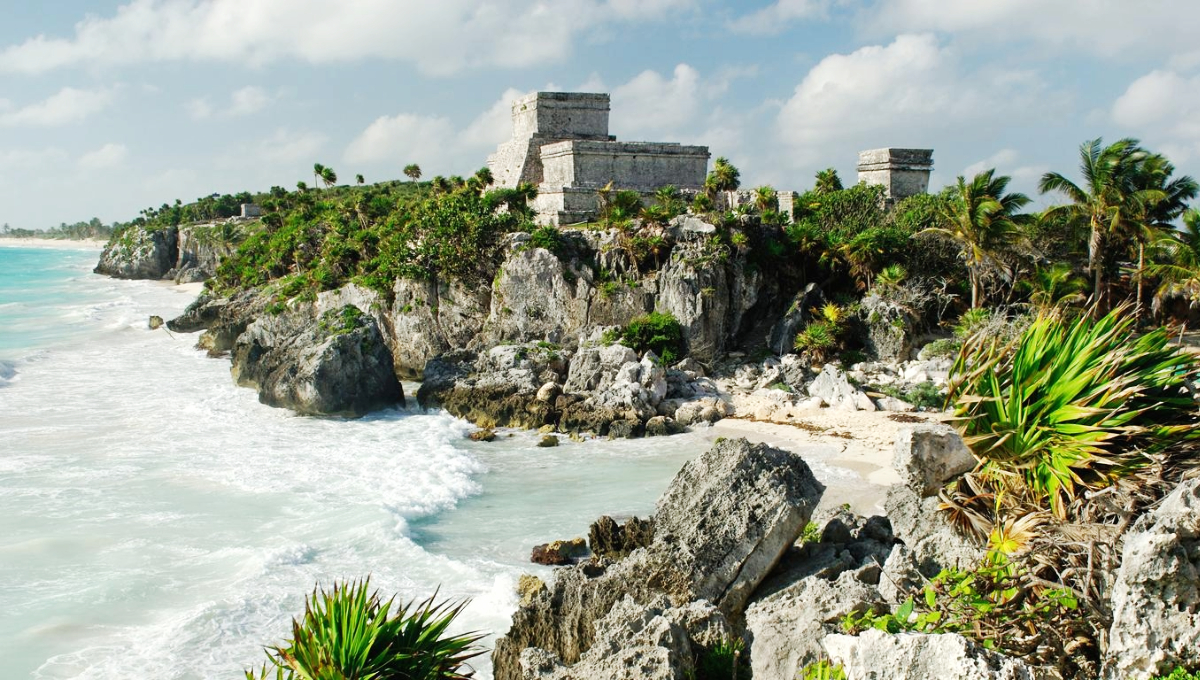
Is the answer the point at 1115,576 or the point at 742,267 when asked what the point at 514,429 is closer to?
the point at 742,267

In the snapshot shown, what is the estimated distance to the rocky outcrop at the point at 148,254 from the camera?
219 ft

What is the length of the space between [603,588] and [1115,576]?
13.6ft

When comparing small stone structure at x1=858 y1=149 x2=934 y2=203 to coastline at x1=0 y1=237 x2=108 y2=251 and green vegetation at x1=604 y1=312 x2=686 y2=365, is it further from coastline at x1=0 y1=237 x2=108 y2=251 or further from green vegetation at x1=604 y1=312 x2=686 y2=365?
coastline at x1=0 y1=237 x2=108 y2=251

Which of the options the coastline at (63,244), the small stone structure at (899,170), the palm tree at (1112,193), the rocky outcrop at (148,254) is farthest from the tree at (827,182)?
the coastline at (63,244)

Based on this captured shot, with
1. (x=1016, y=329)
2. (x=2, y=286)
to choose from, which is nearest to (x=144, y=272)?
(x=2, y=286)

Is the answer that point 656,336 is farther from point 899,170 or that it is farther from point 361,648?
point 361,648

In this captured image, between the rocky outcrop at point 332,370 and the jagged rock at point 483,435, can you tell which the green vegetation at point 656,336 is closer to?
the jagged rock at point 483,435

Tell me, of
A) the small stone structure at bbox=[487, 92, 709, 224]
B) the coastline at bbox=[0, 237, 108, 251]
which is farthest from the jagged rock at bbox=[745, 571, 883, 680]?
the coastline at bbox=[0, 237, 108, 251]

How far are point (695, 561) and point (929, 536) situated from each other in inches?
81.8

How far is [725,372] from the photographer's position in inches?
959

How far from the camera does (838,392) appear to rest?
20.8 m

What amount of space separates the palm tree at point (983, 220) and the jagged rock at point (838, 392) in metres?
5.02

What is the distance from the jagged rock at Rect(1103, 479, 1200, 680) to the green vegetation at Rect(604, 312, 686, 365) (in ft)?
63.7

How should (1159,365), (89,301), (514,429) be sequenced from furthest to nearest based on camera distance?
(89,301) < (514,429) < (1159,365)
